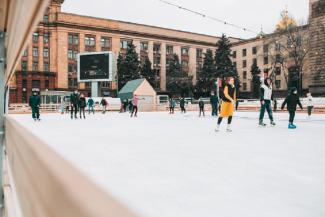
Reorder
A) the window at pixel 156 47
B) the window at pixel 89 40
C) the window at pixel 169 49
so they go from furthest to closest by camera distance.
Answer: the window at pixel 169 49, the window at pixel 156 47, the window at pixel 89 40

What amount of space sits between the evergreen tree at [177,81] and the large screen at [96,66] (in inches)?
663

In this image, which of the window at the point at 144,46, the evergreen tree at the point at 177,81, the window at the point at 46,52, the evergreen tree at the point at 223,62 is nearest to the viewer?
the window at the point at 46,52

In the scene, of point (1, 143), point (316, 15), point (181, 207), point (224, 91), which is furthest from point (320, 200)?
point (316, 15)

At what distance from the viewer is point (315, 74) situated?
32.8 meters

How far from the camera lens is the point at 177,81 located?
50.3 meters

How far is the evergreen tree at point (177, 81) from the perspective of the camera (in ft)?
165

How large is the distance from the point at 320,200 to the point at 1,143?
2.41 meters

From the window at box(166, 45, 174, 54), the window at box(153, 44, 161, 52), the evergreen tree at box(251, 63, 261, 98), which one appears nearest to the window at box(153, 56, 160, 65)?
the window at box(153, 44, 161, 52)

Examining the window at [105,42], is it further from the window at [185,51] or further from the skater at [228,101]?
the skater at [228,101]

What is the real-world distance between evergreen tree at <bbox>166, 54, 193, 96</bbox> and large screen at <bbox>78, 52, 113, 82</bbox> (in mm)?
16835

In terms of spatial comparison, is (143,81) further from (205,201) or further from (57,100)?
(205,201)

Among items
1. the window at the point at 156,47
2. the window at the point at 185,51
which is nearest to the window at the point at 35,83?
the window at the point at 156,47

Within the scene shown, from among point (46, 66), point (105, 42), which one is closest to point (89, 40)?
point (105, 42)

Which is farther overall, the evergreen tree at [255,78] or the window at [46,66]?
the evergreen tree at [255,78]
